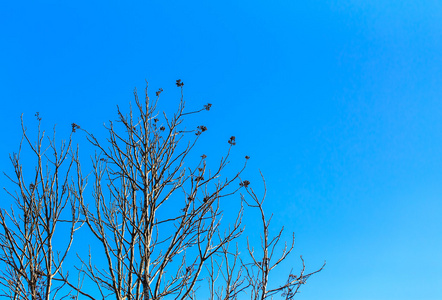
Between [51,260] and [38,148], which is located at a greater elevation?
[38,148]

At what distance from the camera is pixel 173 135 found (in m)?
3.65

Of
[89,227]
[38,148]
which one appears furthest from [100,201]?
[38,148]

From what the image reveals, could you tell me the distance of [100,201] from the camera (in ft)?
11.5

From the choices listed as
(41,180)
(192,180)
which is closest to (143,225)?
(192,180)

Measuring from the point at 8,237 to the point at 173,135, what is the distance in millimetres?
1709

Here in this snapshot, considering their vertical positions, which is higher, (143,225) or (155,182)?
(155,182)

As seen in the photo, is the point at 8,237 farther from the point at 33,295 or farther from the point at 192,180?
the point at 192,180

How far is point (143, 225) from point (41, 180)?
1073 mm

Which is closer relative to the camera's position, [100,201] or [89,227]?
[89,227]

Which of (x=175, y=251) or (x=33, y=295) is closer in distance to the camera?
(x=33, y=295)

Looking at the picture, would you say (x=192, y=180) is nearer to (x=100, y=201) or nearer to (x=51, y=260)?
(x=100, y=201)

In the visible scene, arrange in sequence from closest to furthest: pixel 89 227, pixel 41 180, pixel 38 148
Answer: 1. pixel 89 227
2. pixel 41 180
3. pixel 38 148

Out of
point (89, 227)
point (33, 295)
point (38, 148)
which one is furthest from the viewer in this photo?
point (38, 148)

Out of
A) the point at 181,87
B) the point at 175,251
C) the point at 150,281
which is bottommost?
the point at 150,281
